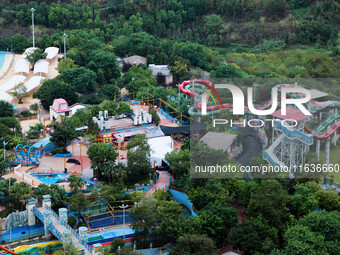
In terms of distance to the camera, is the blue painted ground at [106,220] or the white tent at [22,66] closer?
the blue painted ground at [106,220]

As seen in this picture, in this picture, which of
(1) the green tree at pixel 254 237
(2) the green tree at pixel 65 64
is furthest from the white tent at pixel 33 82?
(1) the green tree at pixel 254 237

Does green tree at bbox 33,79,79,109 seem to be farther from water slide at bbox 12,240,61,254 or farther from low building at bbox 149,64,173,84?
water slide at bbox 12,240,61,254

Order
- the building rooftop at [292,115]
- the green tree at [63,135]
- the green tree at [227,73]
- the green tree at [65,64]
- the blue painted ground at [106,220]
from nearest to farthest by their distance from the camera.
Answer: the blue painted ground at [106,220]
the building rooftop at [292,115]
the green tree at [63,135]
the green tree at [227,73]
the green tree at [65,64]

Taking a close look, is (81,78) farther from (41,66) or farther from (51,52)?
(51,52)

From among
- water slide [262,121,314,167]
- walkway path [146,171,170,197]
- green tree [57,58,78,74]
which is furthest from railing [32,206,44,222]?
green tree [57,58,78,74]

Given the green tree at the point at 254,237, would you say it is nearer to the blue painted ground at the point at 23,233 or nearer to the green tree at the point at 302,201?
the green tree at the point at 302,201

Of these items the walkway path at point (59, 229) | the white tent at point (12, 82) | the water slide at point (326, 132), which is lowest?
the walkway path at point (59, 229)

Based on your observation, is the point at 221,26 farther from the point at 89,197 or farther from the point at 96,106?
the point at 89,197
